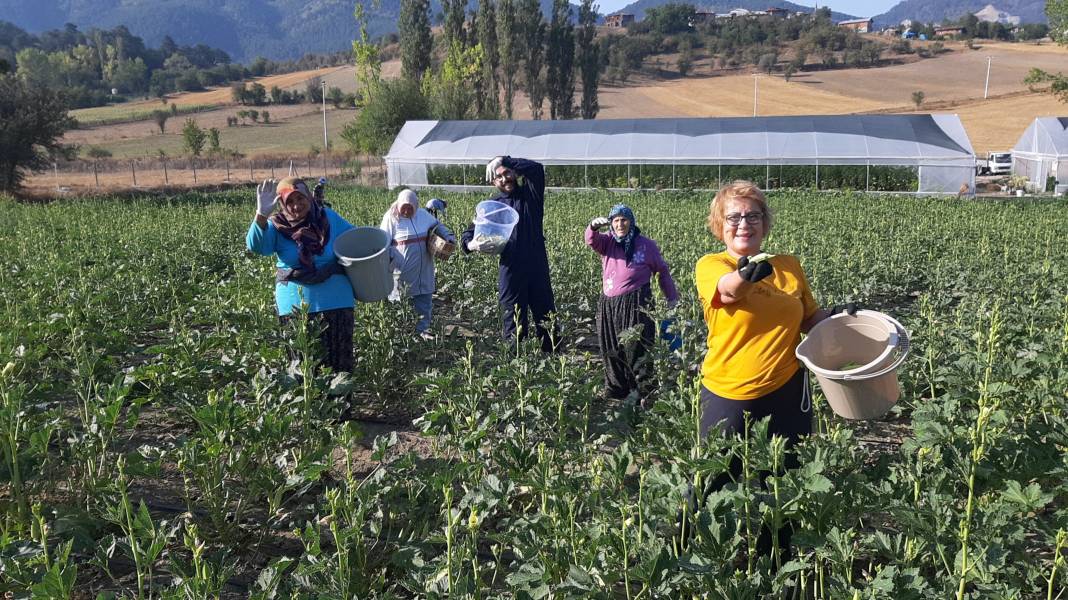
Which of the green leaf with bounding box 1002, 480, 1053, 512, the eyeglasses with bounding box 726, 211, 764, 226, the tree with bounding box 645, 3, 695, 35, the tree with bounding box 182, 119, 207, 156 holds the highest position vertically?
the tree with bounding box 645, 3, 695, 35

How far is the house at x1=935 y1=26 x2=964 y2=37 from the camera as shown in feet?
299

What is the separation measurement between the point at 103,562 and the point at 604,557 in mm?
1593

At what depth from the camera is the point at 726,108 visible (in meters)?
56.4

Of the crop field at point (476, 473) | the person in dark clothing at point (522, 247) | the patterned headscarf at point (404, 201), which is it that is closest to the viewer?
the crop field at point (476, 473)

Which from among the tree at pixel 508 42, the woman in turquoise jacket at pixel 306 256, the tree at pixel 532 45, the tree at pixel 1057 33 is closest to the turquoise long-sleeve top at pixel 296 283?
the woman in turquoise jacket at pixel 306 256

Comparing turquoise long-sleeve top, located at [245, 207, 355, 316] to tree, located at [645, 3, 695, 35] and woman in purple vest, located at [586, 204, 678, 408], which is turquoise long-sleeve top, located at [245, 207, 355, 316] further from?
tree, located at [645, 3, 695, 35]

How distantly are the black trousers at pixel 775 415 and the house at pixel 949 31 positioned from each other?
349 ft

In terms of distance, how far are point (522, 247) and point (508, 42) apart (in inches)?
1447

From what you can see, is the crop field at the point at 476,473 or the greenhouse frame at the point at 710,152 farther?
the greenhouse frame at the point at 710,152

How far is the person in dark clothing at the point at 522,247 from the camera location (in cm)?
501

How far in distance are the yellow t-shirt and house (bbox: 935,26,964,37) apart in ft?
349

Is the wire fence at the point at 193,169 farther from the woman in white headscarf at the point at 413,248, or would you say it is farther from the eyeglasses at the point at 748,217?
the eyeglasses at the point at 748,217

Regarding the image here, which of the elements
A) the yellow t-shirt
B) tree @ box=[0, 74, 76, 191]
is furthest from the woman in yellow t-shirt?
tree @ box=[0, 74, 76, 191]

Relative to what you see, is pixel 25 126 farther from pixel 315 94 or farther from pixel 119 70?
pixel 119 70
